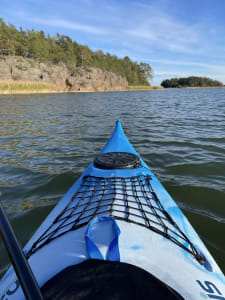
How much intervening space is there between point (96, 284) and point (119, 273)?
0.12m

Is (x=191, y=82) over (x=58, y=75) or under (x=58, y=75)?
over

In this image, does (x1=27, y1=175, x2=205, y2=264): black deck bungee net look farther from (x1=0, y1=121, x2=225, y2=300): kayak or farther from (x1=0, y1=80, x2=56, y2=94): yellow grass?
(x1=0, y1=80, x2=56, y2=94): yellow grass

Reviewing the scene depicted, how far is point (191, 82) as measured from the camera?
8744cm

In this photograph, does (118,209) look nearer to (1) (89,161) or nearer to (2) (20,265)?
(2) (20,265)

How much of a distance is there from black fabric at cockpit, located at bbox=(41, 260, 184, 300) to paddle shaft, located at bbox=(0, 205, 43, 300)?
0.47 metres

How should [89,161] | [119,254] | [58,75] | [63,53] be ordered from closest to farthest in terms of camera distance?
1. [119,254]
2. [89,161]
3. [58,75]
4. [63,53]

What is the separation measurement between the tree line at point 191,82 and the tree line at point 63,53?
13.3 meters

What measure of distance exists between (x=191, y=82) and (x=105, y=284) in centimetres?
9886

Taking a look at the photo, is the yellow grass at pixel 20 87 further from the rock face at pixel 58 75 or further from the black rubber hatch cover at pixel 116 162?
the black rubber hatch cover at pixel 116 162

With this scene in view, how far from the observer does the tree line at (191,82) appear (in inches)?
3457

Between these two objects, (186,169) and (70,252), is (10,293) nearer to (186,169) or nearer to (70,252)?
(70,252)

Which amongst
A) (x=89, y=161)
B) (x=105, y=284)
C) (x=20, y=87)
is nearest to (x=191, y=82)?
(x=20, y=87)

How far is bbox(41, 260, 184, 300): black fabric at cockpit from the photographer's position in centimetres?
87

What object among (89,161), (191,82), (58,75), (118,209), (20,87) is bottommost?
(89,161)
